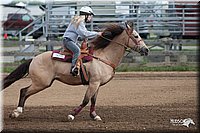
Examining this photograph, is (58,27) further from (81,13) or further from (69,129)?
(69,129)

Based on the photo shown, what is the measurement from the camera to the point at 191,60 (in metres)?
22.5

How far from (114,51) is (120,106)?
1.76 m

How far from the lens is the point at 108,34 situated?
1090cm

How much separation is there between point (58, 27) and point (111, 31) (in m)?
15.1

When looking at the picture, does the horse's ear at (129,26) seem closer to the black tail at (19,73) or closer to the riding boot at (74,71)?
the riding boot at (74,71)

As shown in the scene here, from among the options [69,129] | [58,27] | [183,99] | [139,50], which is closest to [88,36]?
[139,50]

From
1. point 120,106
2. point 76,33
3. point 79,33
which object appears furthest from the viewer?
point 120,106

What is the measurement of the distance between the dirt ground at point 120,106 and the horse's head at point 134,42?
137cm

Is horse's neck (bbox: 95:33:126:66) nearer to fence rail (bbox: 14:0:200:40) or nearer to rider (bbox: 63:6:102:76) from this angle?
rider (bbox: 63:6:102:76)

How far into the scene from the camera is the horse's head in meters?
10.8

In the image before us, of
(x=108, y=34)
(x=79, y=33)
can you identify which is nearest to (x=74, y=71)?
(x=79, y=33)

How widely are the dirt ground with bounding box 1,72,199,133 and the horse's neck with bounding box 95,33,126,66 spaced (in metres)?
1.18

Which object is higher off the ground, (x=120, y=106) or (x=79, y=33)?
(x=79, y=33)

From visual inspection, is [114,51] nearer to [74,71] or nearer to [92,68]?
[92,68]
